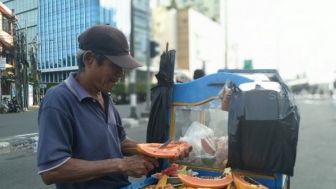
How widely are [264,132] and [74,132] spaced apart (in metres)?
0.89

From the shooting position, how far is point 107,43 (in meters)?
1.79

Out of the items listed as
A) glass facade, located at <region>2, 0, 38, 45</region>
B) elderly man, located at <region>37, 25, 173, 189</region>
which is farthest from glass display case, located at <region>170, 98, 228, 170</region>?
glass facade, located at <region>2, 0, 38, 45</region>

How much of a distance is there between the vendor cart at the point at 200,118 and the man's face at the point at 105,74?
721 millimetres

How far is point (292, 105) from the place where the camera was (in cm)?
208

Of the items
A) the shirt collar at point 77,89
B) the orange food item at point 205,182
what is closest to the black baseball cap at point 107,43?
the shirt collar at point 77,89

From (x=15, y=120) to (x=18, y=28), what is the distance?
1.02 meters

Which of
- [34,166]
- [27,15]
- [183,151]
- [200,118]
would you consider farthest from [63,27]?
[34,166]

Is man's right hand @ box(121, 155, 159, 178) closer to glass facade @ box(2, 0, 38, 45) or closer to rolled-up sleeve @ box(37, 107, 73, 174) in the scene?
rolled-up sleeve @ box(37, 107, 73, 174)

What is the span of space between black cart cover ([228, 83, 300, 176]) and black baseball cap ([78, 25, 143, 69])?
2.03ft

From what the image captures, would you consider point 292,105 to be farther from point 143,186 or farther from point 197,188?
point 143,186

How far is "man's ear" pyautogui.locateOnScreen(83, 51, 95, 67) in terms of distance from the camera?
5.88 ft

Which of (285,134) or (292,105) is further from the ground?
(292,105)

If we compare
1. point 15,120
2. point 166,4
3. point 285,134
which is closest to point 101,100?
point 285,134

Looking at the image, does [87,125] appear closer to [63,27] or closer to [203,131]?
[203,131]
